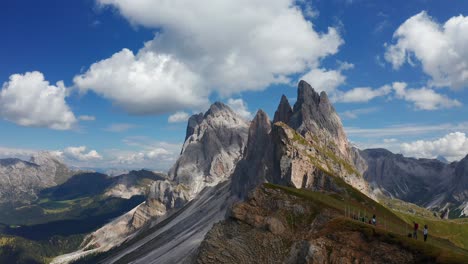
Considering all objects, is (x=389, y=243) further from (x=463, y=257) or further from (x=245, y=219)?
(x=245, y=219)

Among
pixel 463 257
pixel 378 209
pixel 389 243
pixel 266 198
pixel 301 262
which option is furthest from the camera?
pixel 378 209

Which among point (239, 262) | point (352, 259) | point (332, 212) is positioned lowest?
point (239, 262)

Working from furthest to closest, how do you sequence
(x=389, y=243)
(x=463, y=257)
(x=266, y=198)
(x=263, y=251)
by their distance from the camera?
(x=266, y=198)
(x=263, y=251)
(x=389, y=243)
(x=463, y=257)

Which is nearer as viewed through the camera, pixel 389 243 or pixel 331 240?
pixel 389 243

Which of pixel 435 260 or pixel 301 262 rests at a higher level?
pixel 435 260

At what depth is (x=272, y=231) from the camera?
86375 millimetres

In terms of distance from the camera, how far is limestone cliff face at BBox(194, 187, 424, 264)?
67.8 metres

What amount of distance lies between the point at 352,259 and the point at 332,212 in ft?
101

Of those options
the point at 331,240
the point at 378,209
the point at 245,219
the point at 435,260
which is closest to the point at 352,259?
the point at 331,240

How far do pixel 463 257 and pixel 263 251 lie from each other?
4005 cm

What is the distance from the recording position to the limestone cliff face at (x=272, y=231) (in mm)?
67812

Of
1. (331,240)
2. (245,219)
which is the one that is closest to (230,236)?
(245,219)

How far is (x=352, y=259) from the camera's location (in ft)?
202

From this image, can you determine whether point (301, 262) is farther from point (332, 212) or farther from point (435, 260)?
point (332, 212)
